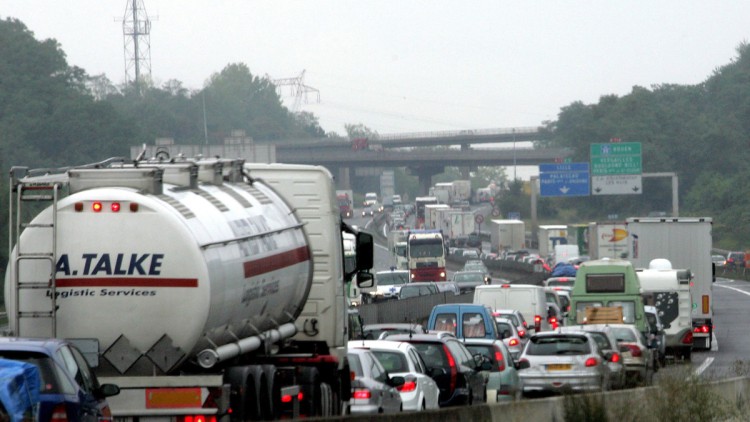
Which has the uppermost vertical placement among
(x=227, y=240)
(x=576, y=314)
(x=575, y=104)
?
(x=575, y=104)

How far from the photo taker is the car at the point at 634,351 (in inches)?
1111

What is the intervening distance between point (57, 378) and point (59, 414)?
31 centimetres

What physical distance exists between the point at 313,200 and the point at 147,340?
496cm

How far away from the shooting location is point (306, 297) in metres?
16.5

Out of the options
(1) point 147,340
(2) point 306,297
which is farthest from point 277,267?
(1) point 147,340

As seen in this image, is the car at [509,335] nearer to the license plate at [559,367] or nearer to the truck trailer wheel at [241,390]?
the license plate at [559,367]

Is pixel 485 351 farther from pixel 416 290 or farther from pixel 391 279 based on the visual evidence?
pixel 391 279

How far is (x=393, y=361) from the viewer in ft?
63.9

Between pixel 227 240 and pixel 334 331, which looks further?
pixel 334 331

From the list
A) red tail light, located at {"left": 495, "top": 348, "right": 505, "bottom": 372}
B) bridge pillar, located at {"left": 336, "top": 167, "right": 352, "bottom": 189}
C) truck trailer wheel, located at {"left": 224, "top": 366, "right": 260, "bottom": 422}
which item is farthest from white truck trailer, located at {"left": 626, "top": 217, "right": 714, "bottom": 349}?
bridge pillar, located at {"left": 336, "top": 167, "right": 352, "bottom": 189}

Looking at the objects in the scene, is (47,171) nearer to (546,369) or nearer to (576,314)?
(546,369)

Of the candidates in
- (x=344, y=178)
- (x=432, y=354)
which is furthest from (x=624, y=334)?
(x=344, y=178)

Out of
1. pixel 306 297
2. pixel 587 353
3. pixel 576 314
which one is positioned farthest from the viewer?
pixel 576 314

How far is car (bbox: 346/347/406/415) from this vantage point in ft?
58.4
